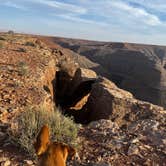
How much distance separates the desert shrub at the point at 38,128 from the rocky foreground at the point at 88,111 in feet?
0.50

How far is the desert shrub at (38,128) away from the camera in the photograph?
19.8ft

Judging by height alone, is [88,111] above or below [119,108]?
below

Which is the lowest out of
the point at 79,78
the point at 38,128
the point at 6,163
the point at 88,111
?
the point at 88,111

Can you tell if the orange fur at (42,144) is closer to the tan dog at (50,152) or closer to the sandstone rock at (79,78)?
the tan dog at (50,152)

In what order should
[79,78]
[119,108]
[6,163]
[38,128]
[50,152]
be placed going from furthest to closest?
[79,78], [119,108], [38,128], [6,163], [50,152]

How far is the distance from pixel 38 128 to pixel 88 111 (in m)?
6.27

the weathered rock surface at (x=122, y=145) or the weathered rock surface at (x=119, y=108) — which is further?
the weathered rock surface at (x=119, y=108)

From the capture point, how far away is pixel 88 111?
40.9 feet

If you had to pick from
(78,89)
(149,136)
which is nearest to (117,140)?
(149,136)

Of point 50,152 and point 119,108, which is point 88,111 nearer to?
point 119,108

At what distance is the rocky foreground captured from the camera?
6.20m

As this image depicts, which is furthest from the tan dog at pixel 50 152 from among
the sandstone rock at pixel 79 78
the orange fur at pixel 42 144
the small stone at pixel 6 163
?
the sandstone rock at pixel 79 78

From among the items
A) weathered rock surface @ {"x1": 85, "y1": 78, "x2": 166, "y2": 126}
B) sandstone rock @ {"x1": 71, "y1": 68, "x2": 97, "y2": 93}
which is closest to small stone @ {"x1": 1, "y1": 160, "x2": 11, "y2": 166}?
weathered rock surface @ {"x1": 85, "y1": 78, "x2": 166, "y2": 126}

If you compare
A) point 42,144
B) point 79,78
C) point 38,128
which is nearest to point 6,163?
point 38,128
